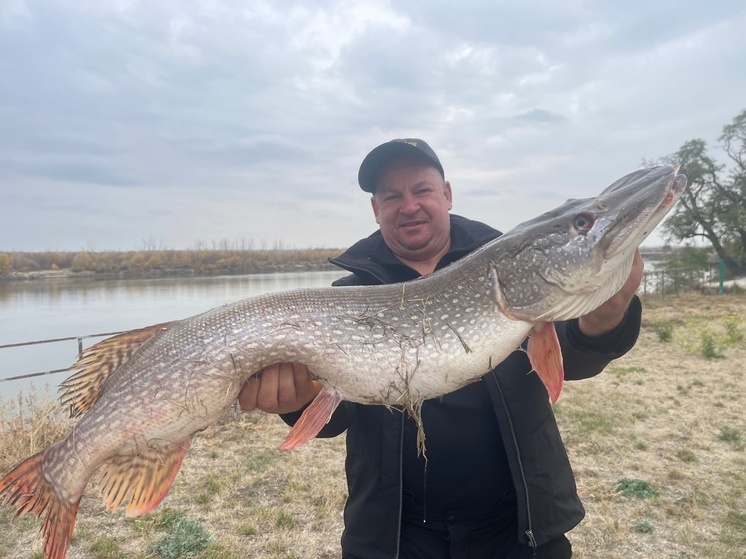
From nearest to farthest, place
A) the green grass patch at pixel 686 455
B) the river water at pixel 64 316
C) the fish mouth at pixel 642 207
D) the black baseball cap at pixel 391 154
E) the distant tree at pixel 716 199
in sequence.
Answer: the fish mouth at pixel 642 207
the black baseball cap at pixel 391 154
the green grass patch at pixel 686 455
the river water at pixel 64 316
the distant tree at pixel 716 199

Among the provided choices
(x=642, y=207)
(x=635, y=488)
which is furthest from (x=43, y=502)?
(x=635, y=488)

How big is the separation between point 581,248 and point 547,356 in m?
0.49

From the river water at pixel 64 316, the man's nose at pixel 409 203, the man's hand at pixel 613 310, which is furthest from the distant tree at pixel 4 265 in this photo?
the man's hand at pixel 613 310

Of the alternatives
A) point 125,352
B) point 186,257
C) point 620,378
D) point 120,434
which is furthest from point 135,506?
point 186,257

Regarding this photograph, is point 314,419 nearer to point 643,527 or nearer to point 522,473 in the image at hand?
point 522,473

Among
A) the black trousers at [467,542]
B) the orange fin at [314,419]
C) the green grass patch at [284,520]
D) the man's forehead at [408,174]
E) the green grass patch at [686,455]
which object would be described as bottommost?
the green grass patch at [284,520]

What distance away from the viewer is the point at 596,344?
2195mm

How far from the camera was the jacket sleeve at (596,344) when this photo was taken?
7.09ft

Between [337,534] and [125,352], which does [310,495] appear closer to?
[337,534]

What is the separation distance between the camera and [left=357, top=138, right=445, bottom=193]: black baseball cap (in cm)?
297

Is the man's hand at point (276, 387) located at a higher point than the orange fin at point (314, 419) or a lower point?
higher

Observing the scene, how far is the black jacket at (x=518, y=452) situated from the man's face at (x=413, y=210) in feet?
2.86

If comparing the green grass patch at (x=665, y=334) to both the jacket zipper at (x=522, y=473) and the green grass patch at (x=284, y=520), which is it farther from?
the jacket zipper at (x=522, y=473)

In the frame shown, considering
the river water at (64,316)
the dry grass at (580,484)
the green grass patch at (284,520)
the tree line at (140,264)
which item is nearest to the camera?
the dry grass at (580,484)
